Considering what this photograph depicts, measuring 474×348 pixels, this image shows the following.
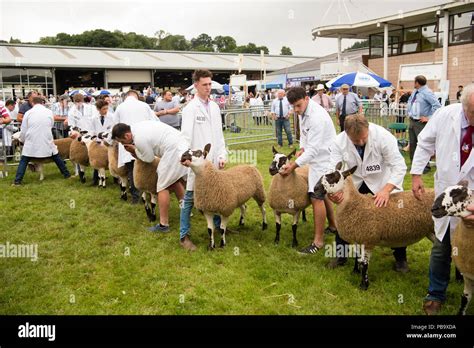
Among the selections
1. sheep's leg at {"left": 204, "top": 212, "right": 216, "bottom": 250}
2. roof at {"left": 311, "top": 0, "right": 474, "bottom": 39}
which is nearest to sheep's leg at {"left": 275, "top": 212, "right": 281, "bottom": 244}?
sheep's leg at {"left": 204, "top": 212, "right": 216, "bottom": 250}

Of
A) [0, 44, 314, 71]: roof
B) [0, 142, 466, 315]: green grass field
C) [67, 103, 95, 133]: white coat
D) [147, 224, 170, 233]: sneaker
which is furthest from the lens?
[0, 44, 314, 71]: roof

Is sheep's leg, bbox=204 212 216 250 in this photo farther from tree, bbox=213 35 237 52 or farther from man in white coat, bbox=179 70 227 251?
tree, bbox=213 35 237 52

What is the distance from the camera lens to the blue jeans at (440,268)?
3941 mm

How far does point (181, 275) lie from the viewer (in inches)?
204

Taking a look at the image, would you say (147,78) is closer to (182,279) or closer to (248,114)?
(248,114)

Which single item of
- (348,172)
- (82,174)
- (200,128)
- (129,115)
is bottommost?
(82,174)

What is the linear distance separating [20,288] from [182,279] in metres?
1.95

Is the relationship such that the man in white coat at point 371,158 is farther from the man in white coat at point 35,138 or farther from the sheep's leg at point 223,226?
the man in white coat at point 35,138

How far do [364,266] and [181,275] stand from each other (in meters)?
2.29

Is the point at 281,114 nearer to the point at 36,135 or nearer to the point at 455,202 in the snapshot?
the point at 36,135

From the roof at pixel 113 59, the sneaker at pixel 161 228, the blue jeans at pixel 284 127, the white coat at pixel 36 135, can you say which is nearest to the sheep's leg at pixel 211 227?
the sneaker at pixel 161 228

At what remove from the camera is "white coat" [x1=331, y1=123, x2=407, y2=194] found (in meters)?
4.72

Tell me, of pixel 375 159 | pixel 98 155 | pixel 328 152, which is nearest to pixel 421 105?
pixel 328 152

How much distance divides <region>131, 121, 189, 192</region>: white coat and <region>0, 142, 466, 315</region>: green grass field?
0.98 metres
